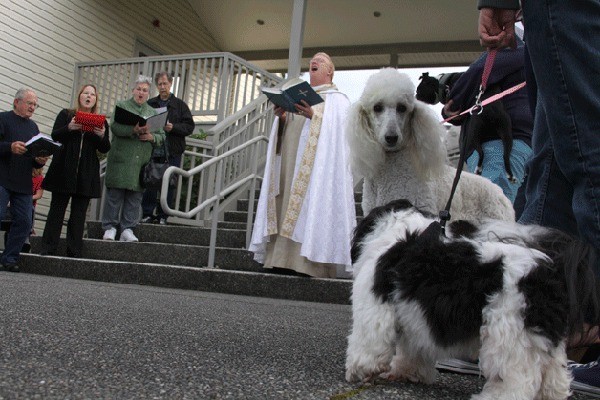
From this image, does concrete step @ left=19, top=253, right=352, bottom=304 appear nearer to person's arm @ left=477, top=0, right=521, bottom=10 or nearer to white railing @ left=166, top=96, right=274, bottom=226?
white railing @ left=166, top=96, right=274, bottom=226

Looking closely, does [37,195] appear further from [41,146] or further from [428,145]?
[428,145]

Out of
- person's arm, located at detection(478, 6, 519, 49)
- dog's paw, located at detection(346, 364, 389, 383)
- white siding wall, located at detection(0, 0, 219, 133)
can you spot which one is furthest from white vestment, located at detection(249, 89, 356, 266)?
white siding wall, located at detection(0, 0, 219, 133)

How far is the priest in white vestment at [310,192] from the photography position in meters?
6.52

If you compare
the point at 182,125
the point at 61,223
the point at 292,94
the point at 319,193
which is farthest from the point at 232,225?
the point at 292,94

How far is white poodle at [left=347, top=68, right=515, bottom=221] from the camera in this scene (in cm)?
348

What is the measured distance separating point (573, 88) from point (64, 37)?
1245cm

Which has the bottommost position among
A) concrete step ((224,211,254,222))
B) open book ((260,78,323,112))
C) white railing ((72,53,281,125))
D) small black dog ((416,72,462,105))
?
concrete step ((224,211,254,222))

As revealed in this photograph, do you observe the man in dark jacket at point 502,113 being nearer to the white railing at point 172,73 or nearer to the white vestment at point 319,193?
the white vestment at point 319,193

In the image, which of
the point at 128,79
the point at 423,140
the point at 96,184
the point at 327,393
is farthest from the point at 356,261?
the point at 128,79

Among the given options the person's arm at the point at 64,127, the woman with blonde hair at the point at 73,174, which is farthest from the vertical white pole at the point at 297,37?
the person's arm at the point at 64,127

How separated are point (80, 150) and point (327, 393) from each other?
259 inches

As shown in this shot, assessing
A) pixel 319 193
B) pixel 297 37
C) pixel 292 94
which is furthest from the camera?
pixel 297 37

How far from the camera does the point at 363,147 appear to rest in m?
3.56

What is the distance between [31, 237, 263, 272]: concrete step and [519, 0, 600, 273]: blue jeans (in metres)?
5.27
